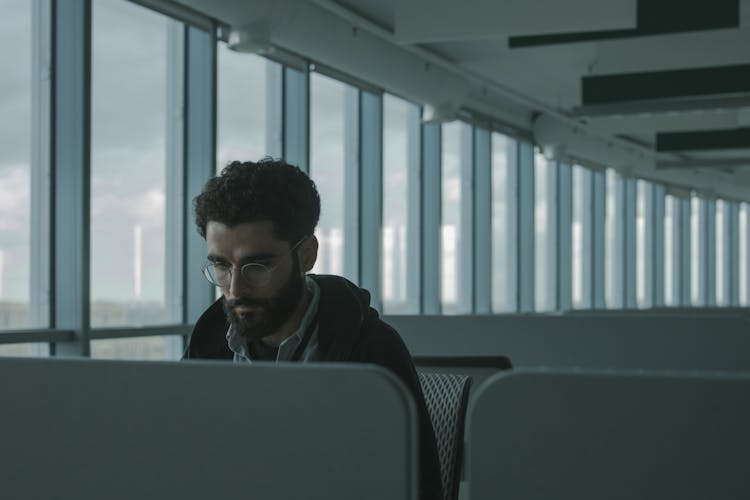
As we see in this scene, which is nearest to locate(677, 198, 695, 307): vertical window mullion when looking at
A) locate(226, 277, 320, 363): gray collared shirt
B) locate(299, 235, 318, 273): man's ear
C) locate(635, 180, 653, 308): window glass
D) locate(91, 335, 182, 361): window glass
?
locate(635, 180, 653, 308): window glass

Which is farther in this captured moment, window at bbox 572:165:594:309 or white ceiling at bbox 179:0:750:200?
window at bbox 572:165:594:309

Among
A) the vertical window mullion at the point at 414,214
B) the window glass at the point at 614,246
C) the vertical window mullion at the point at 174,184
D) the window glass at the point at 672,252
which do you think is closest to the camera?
the vertical window mullion at the point at 174,184

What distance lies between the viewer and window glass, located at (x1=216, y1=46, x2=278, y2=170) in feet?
22.8

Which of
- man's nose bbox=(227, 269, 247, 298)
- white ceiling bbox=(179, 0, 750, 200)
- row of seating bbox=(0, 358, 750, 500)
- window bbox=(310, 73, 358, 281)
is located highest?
white ceiling bbox=(179, 0, 750, 200)

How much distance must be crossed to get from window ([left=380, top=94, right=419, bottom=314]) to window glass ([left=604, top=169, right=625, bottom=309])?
6148mm

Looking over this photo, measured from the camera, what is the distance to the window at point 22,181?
5.33 metres

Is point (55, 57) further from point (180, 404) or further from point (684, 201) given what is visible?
point (684, 201)

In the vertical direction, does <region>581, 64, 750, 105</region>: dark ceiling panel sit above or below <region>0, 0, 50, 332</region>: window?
above

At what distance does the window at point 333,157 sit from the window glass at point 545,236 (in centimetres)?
440

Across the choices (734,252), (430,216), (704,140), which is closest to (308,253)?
(430,216)

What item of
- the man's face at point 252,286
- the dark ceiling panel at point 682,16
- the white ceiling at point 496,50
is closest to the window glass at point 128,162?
the white ceiling at point 496,50

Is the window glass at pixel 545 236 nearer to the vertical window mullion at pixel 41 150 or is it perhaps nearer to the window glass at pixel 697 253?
the window glass at pixel 697 253

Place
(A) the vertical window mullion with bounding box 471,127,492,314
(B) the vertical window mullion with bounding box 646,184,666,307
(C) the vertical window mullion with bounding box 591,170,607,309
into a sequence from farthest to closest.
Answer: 1. (B) the vertical window mullion with bounding box 646,184,666,307
2. (C) the vertical window mullion with bounding box 591,170,607,309
3. (A) the vertical window mullion with bounding box 471,127,492,314

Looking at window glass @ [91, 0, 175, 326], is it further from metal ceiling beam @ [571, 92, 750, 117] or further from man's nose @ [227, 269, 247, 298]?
man's nose @ [227, 269, 247, 298]
